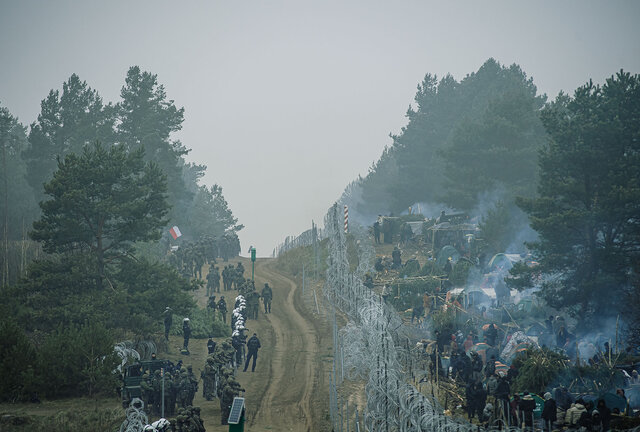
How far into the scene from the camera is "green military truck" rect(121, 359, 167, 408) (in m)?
21.7

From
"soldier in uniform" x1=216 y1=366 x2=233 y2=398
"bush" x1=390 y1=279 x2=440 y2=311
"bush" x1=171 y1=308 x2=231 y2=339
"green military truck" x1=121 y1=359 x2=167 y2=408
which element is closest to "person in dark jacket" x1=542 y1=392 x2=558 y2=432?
"soldier in uniform" x1=216 y1=366 x2=233 y2=398

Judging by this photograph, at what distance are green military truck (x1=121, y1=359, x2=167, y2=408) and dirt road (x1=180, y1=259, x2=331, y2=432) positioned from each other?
2.29 metres

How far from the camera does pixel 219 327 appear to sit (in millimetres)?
35688

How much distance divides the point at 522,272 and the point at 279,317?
45.2 ft

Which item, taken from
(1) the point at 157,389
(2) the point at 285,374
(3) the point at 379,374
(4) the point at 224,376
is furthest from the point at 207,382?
(3) the point at 379,374

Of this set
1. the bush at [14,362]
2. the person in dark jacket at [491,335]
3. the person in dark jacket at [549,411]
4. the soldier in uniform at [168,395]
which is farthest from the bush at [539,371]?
the bush at [14,362]

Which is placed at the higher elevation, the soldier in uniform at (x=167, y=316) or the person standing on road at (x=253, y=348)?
the soldier in uniform at (x=167, y=316)

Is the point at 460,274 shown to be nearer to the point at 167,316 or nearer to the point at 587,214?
the point at 587,214

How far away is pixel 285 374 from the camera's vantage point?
27.8 m

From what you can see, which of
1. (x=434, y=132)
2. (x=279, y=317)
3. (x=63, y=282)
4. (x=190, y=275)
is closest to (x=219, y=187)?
(x=434, y=132)

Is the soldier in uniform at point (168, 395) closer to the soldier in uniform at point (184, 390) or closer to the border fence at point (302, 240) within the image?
the soldier in uniform at point (184, 390)

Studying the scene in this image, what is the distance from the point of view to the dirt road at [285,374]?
73.4 feet

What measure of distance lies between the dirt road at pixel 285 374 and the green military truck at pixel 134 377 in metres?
2.29

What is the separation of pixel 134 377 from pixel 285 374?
25.6 ft
